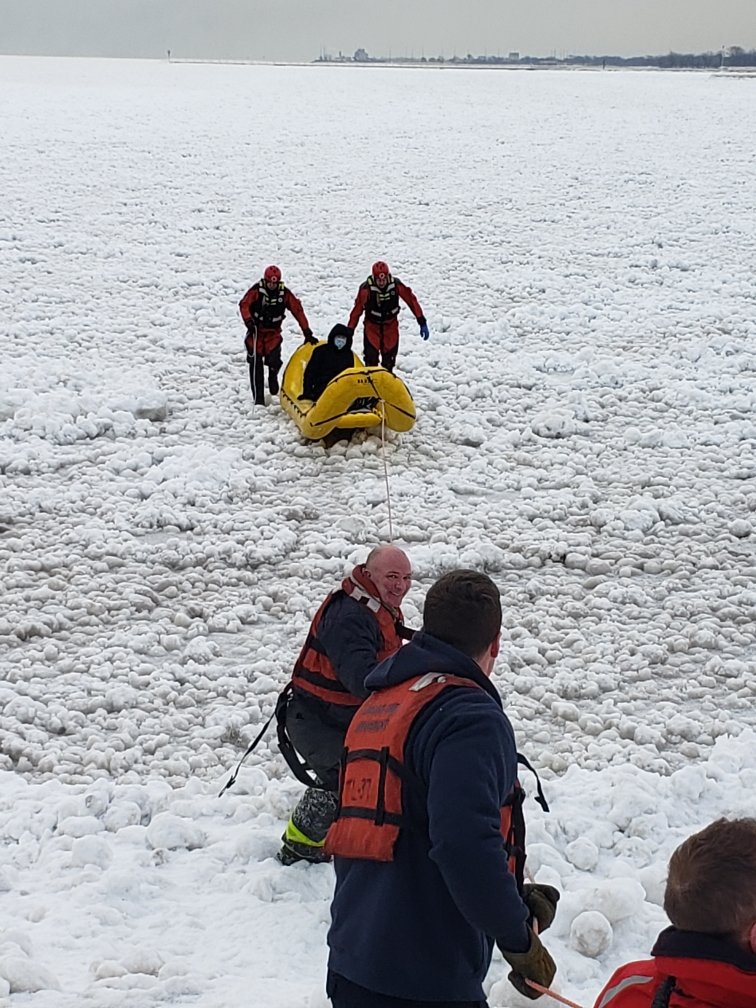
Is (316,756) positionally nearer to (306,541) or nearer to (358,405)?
(306,541)

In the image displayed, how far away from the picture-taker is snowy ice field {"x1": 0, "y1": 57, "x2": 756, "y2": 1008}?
14.6ft

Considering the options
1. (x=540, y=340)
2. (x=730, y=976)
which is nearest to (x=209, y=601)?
(x=730, y=976)

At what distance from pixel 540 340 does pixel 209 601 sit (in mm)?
7423

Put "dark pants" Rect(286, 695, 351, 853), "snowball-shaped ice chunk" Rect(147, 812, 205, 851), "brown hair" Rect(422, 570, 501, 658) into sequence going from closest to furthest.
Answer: "brown hair" Rect(422, 570, 501, 658) → "dark pants" Rect(286, 695, 351, 853) → "snowball-shaped ice chunk" Rect(147, 812, 205, 851)

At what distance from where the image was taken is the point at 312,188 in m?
24.3

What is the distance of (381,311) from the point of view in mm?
11492

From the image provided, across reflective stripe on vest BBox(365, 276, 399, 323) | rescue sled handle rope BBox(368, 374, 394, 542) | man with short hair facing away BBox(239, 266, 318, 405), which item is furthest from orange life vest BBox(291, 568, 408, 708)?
reflective stripe on vest BBox(365, 276, 399, 323)

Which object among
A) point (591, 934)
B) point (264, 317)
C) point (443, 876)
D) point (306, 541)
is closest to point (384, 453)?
point (306, 541)

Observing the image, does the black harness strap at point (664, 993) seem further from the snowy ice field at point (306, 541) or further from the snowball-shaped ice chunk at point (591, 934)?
the snowball-shaped ice chunk at point (591, 934)

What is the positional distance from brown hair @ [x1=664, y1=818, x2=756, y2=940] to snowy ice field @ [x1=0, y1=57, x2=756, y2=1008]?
197 cm

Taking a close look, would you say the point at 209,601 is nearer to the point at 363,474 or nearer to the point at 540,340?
the point at 363,474

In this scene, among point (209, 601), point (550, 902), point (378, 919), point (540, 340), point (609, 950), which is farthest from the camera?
point (540, 340)

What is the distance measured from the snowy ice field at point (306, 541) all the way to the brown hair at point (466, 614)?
1706 mm

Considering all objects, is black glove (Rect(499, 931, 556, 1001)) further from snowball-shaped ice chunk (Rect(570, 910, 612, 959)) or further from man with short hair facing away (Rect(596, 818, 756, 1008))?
snowball-shaped ice chunk (Rect(570, 910, 612, 959))
